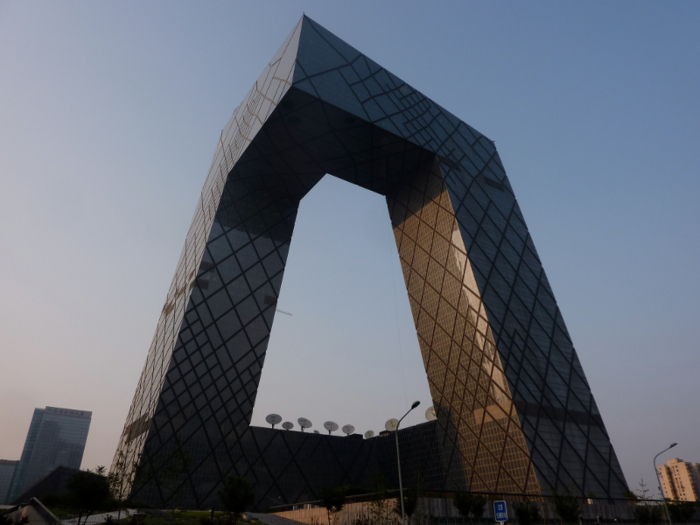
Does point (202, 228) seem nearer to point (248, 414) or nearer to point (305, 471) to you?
point (248, 414)

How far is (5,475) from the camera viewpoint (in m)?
163

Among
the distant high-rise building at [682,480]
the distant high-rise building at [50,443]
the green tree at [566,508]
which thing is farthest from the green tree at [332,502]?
the distant high-rise building at [50,443]

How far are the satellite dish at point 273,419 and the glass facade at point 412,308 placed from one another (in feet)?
5.51

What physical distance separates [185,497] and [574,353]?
43.1m

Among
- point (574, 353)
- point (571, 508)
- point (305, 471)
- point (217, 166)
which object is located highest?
point (217, 166)

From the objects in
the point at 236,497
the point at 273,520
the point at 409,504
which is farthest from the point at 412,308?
the point at 236,497

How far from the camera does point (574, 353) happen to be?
2157 inches

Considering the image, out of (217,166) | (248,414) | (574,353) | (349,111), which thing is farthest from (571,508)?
(217,166)

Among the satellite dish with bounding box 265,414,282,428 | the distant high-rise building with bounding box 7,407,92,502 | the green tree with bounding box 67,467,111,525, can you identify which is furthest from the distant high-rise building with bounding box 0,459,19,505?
the green tree with bounding box 67,467,111,525

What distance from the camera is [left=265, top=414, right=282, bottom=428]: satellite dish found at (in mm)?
54938

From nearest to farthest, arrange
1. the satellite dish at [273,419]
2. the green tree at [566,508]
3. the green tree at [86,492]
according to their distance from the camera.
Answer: the green tree at [86,492] → the green tree at [566,508] → the satellite dish at [273,419]

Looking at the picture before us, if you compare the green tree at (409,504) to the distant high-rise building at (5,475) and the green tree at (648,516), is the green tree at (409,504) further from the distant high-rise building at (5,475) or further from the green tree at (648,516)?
the distant high-rise building at (5,475)

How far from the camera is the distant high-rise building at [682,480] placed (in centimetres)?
13238

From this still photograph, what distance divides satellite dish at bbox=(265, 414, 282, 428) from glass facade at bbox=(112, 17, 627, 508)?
1.68m
